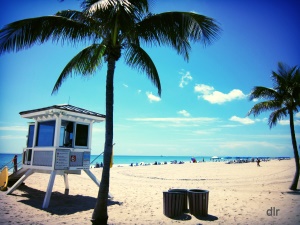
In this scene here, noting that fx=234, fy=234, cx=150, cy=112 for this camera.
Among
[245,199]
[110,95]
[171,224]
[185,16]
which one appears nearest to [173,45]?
[185,16]

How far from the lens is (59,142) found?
34.3ft

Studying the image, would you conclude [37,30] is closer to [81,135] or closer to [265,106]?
[81,135]

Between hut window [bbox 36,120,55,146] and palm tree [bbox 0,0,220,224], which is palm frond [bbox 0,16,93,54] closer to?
palm tree [bbox 0,0,220,224]

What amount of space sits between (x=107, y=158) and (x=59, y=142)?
185 inches

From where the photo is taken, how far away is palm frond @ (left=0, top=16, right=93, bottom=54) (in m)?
6.66

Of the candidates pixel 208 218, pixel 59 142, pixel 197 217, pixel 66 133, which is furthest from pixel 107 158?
pixel 66 133

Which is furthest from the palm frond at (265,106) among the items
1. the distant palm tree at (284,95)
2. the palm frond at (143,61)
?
the palm frond at (143,61)

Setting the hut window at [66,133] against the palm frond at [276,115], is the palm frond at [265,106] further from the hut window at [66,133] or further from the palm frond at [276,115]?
the hut window at [66,133]

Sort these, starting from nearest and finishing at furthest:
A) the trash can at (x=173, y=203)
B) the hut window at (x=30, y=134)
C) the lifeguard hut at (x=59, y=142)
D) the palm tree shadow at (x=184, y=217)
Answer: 1. the palm tree shadow at (x=184, y=217)
2. the trash can at (x=173, y=203)
3. the lifeguard hut at (x=59, y=142)
4. the hut window at (x=30, y=134)

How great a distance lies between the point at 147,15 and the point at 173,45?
124cm

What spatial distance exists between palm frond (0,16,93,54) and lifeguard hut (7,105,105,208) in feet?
12.1

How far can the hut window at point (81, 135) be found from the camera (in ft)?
36.6

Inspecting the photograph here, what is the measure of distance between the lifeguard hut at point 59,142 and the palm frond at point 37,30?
3.68m

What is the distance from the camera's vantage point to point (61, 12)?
24.2 ft
